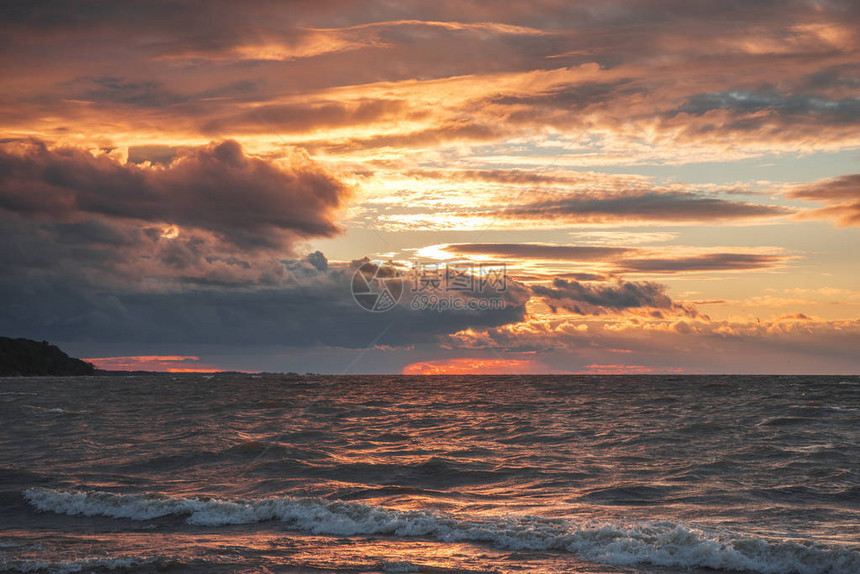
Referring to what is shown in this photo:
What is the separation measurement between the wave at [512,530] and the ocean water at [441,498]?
4 cm

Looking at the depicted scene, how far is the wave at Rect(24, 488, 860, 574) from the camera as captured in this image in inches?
508

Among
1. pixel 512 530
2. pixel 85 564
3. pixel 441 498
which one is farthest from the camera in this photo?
pixel 441 498

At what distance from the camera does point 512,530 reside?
14.9 metres

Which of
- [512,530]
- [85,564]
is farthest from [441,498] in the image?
[85,564]

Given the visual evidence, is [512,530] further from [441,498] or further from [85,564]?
[85,564]

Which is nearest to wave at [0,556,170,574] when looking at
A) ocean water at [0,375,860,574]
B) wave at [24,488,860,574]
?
ocean water at [0,375,860,574]

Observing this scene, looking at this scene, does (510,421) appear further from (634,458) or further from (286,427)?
(634,458)

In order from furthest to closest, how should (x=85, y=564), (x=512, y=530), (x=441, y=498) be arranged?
(x=441, y=498) < (x=512, y=530) < (x=85, y=564)

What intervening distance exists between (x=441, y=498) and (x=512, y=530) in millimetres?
4679

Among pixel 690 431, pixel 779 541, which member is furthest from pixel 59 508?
pixel 690 431

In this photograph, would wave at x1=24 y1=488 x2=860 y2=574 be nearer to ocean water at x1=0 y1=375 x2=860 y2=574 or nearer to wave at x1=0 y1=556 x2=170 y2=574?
ocean water at x1=0 y1=375 x2=860 y2=574

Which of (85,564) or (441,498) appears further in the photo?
(441,498)

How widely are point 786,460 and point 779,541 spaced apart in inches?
455

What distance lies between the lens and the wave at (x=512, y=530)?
1291cm
